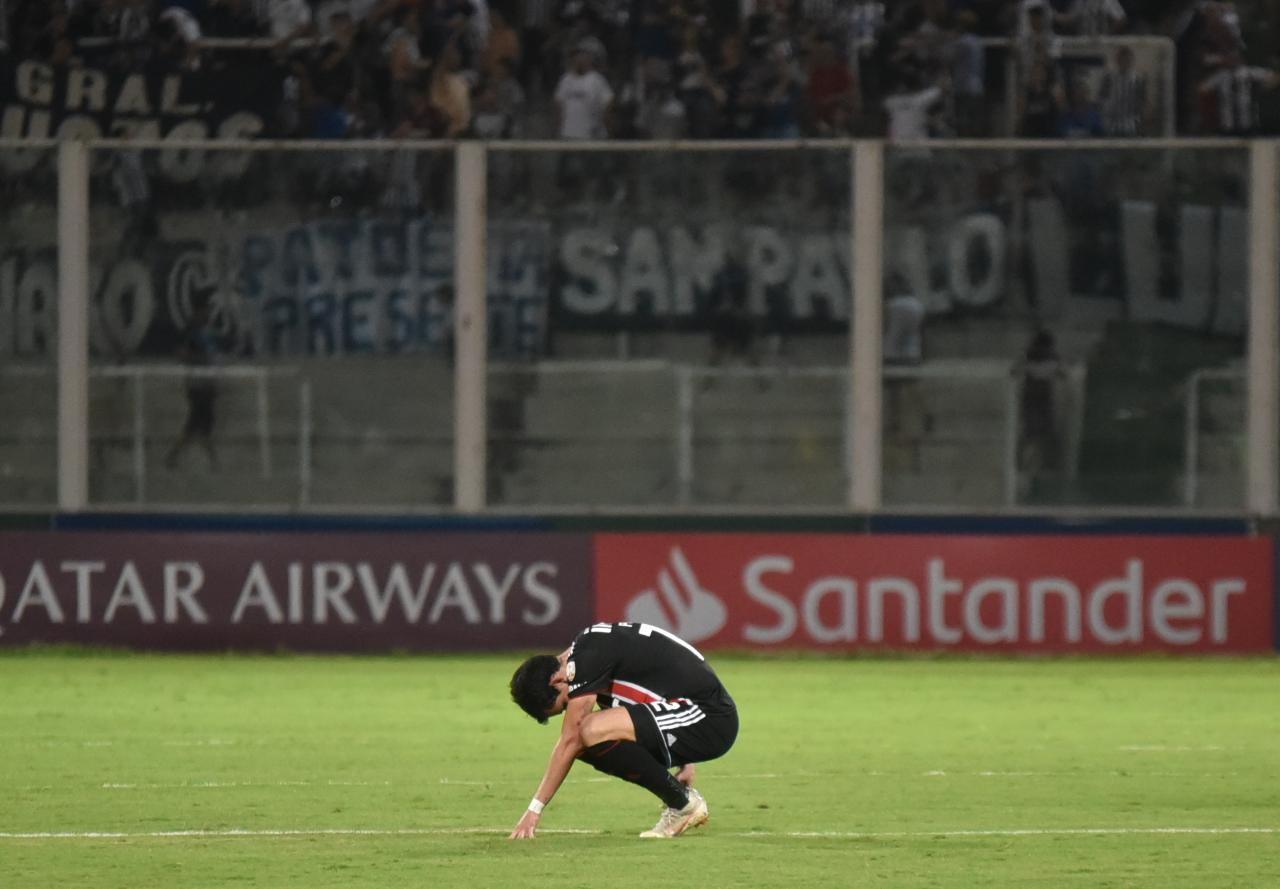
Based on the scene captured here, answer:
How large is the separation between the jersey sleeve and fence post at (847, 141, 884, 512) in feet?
33.2

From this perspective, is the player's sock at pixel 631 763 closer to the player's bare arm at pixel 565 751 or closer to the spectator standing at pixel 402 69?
the player's bare arm at pixel 565 751

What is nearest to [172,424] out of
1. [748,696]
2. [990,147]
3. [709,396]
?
[709,396]

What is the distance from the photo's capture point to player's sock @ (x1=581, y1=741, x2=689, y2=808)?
→ 998 cm

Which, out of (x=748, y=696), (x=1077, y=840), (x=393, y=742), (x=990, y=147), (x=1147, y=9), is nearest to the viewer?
(x=1077, y=840)

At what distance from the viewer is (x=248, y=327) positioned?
20234mm

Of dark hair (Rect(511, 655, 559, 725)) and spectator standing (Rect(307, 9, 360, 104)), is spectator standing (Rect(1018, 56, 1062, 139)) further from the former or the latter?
dark hair (Rect(511, 655, 559, 725))

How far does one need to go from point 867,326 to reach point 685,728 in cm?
1003

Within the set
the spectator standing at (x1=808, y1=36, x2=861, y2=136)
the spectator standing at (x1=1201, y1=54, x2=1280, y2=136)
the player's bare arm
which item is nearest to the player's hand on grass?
the player's bare arm

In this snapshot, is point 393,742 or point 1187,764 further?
point 393,742

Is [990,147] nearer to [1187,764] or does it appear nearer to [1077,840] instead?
[1187,764]

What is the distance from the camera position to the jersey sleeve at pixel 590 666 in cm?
997

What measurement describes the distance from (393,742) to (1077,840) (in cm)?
536

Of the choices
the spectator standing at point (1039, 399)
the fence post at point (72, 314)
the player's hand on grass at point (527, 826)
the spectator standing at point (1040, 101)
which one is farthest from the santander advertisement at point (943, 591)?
the player's hand on grass at point (527, 826)

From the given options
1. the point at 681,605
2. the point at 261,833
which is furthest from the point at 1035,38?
the point at 261,833
